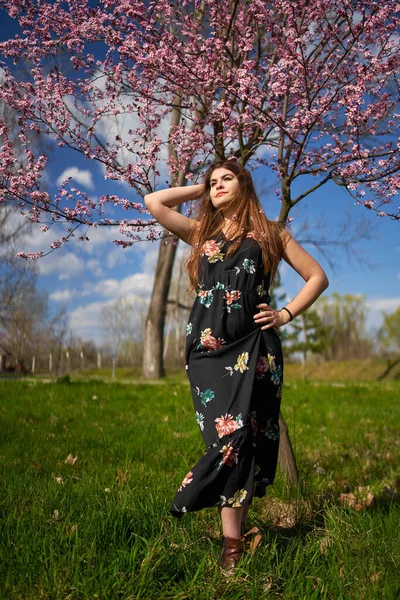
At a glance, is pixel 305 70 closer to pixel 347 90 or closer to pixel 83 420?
pixel 347 90

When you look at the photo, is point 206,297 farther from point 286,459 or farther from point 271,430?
point 286,459

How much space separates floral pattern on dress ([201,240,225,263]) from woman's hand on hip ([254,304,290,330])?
1.25 ft

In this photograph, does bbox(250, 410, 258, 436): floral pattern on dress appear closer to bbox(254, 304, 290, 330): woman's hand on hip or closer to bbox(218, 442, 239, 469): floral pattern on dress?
bbox(218, 442, 239, 469): floral pattern on dress

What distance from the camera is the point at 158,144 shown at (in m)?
4.17

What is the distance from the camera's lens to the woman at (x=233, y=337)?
9.39 feet

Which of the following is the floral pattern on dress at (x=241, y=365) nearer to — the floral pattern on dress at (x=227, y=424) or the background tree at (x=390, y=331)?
the floral pattern on dress at (x=227, y=424)

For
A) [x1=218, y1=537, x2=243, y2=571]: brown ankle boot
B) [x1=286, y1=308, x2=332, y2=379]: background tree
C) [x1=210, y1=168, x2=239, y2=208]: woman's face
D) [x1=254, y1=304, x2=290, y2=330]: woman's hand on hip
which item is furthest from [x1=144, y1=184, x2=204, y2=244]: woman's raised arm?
[x1=286, y1=308, x2=332, y2=379]: background tree

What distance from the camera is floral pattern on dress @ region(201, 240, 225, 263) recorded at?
3188 millimetres

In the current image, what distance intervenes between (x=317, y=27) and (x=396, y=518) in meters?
3.74

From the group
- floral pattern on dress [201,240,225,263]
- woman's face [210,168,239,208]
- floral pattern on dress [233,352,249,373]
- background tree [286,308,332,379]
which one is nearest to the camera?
floral pattern on dress [233,352,249,373]

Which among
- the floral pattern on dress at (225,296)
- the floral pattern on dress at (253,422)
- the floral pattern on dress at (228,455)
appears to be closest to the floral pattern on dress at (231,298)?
the floral pattern on dress at (225,296)

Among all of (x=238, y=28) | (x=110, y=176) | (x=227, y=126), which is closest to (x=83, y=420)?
(x=110, y=176)

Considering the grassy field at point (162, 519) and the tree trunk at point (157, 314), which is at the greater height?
the tree trunk at point (157, 314)

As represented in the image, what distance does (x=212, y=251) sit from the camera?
322 cm
